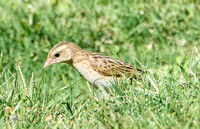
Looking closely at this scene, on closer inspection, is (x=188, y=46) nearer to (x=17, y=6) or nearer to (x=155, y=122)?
(x=17, y=6)

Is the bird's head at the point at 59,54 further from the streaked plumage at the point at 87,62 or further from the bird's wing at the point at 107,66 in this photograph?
the bird's wing at the point at 107,66

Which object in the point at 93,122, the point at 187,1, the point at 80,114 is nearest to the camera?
the point at 93,122

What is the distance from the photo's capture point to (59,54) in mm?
6277

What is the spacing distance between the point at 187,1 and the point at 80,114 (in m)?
5.41

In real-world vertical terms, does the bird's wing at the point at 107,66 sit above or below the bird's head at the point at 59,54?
below

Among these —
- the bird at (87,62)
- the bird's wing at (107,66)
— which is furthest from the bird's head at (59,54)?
the bird's wing at (107,66)

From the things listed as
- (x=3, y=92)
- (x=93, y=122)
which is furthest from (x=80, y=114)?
(x=3, y=92)

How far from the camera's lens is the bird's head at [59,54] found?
6242 millimetres

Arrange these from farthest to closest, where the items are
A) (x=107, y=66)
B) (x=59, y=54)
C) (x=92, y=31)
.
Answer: (x=92, y=31)
(x=59, y=54)
(x=107, y=66)

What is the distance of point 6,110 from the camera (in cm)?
443

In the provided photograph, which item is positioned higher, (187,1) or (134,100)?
(187,1)

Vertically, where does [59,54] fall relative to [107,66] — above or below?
above

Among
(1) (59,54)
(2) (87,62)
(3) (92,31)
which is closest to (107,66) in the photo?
(2) (87,62)

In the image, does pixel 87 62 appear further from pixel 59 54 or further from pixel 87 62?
pixel 59 54
